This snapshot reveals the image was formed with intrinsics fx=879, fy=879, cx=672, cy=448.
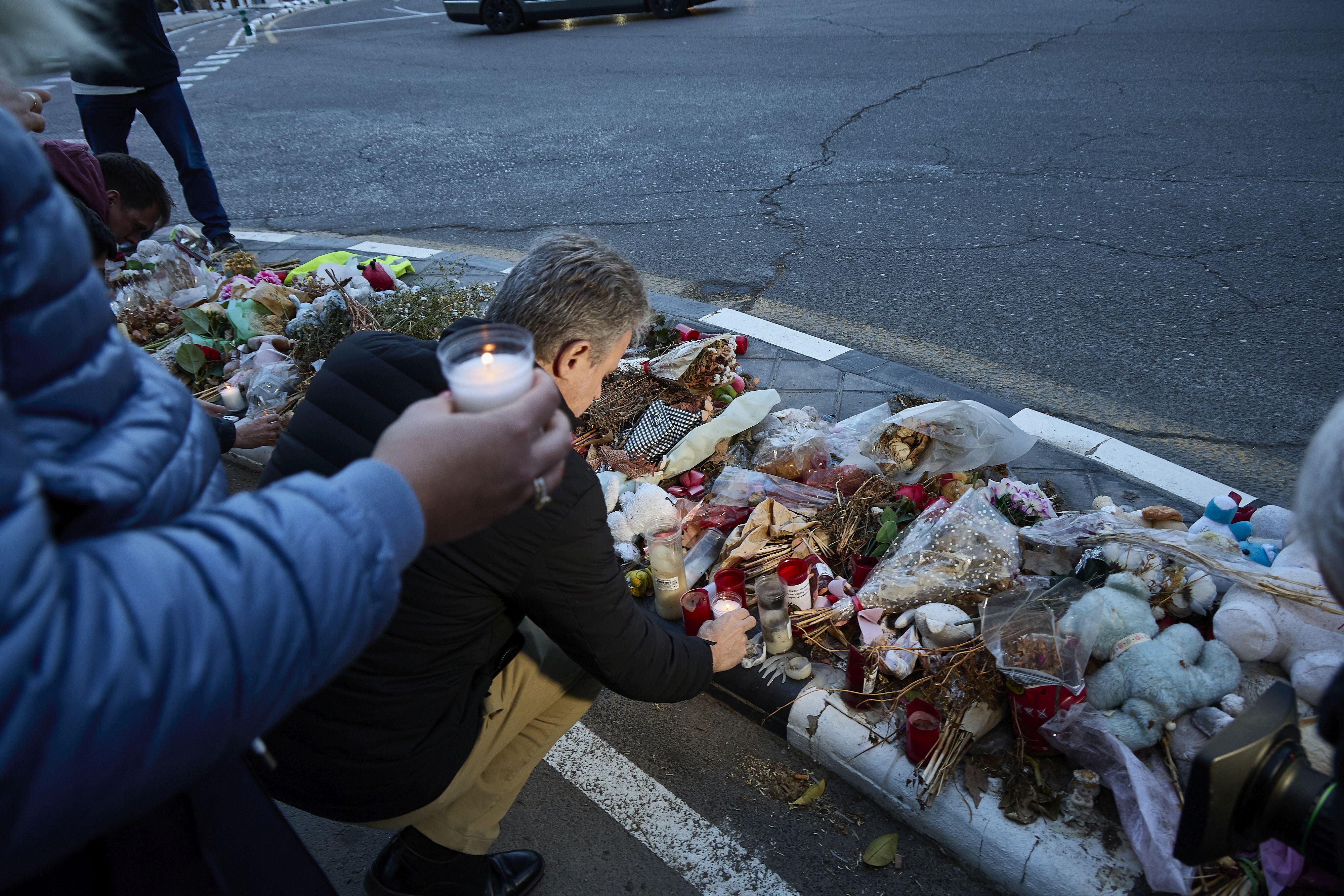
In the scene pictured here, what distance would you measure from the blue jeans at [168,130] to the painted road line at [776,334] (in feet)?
12.7

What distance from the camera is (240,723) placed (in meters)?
0.75

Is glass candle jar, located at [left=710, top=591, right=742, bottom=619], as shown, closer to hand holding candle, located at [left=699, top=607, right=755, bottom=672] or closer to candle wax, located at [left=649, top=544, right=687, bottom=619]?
candle wax, located at [left=649, top=544, right=687, bottom=619]

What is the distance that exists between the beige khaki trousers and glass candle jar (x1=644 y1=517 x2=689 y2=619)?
59 centimetres

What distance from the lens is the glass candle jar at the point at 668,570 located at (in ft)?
8.73

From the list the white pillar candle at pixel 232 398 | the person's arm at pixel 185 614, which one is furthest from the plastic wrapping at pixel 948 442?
the white pillar candle at pixel 232 398

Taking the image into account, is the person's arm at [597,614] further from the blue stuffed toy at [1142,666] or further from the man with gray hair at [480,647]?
the blue stuffed toy at [1142,666]

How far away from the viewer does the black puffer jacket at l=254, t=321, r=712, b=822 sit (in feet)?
5.36

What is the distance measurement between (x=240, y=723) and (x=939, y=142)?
701 centimetres

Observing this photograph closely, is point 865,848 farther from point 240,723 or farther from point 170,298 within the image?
point 170,298

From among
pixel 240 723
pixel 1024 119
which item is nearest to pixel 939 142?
pixel 1024 119

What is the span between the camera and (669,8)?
13.6 metres

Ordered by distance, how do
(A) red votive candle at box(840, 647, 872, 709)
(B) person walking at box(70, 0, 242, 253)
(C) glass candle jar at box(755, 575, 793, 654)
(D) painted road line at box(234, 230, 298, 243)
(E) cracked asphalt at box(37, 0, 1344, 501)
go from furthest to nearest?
(D) painted road line at box(234, 230, 298, 243), (B) person walking at box(70, 0, 242, 253), (E) cracked asphalt at box(37, 0, 1344, 501), (C) glass candle jar at box(755, 575, 793, 654), (A) red votive candle at box(840, 647, 872, 709)

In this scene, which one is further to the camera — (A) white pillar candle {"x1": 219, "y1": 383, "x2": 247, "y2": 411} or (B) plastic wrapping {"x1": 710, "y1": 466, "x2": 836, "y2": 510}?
(A) white pillar candle {"x1": 219, "y1": 383, "x2": 247, "y2": 411}

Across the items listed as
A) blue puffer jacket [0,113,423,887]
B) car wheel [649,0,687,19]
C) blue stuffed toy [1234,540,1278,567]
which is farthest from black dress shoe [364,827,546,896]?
car wheel [649,0,687,19]
